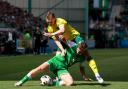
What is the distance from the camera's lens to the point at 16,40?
134 ft

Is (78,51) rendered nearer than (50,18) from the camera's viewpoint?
No

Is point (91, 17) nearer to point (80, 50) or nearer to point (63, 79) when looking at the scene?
point (80, 50)

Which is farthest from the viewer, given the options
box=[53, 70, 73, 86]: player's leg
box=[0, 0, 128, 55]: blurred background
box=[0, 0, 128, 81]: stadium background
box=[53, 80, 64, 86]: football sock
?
box=[0, 0, 128, 81]: stadium background

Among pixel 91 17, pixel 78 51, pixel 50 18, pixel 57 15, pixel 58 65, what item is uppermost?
pixel 50 18

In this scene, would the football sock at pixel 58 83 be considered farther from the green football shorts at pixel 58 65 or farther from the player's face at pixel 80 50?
the player's face at pixel 80 50

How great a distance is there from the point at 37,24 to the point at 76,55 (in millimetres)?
37513

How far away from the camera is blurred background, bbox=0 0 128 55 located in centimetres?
4153

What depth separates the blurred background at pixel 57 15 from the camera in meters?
41.5

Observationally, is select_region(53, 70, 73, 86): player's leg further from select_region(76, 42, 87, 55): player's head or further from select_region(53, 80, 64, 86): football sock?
select_region(76, 42, 87, 55): player's head

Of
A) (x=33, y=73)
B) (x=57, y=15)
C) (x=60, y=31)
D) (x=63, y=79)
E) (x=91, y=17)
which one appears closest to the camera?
(x=60, y=31)

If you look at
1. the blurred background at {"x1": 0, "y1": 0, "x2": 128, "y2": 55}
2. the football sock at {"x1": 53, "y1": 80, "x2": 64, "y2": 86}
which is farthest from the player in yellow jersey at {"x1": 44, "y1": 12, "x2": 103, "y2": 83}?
the blurred background at {"x1": 0, "y1": 0, "x2": 128, "y2": 55}

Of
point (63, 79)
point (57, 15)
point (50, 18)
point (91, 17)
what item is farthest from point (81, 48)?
point (91, 17)

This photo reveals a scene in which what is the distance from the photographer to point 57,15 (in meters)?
59.2

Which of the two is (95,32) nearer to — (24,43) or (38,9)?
(38,9)
